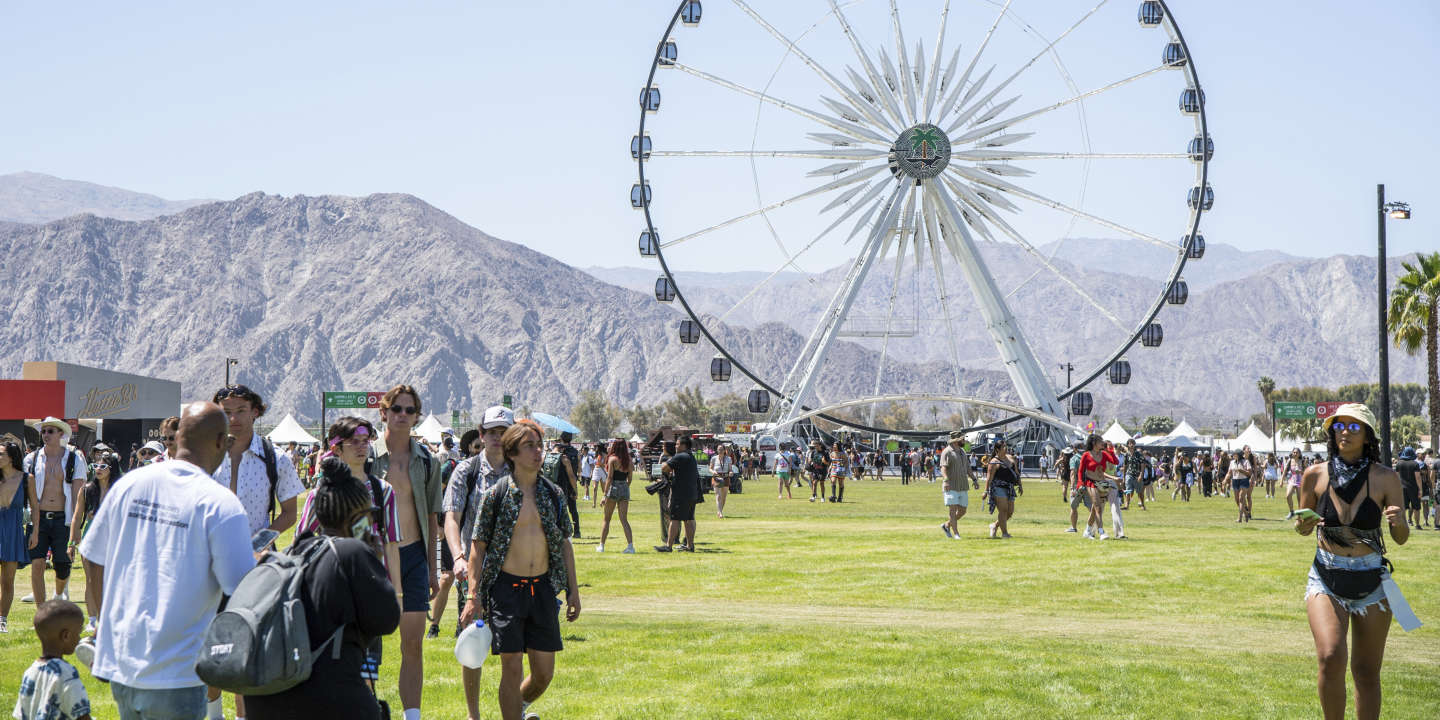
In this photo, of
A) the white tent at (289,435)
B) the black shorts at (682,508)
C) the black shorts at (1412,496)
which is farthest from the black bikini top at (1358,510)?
the white tent at (289,435)

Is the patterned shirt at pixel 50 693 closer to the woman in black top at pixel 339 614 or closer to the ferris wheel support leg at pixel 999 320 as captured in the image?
the woman in black top at pixel 339 614

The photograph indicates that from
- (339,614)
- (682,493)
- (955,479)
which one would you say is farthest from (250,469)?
(955,479)

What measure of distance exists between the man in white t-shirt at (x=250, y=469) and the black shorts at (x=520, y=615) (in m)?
1.27

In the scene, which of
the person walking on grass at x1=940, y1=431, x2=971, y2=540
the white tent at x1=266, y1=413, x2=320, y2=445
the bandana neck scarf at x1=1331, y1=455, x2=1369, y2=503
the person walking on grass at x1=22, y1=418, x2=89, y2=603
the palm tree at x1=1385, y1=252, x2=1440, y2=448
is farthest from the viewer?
the white tent at x1=266, y1=413, x2=320, y2=445

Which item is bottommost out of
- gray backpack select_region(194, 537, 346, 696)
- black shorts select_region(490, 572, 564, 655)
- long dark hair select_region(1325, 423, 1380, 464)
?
black shorts select_region(490, 572, 564, 655)

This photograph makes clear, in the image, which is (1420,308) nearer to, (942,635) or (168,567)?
(942,635)

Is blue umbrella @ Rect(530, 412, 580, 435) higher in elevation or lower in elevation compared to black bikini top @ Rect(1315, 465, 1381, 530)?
higher

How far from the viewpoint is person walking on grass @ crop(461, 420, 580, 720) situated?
7.68 metres

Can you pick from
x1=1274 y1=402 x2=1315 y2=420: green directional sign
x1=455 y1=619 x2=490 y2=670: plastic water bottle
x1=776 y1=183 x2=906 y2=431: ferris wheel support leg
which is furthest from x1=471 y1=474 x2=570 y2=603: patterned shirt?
x1=1274 y1=402 x2=1315 y2=420: green directional sign

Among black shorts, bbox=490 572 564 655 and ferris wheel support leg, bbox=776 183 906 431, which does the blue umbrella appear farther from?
ferris wheel support leg, bbox=776 183 906 431

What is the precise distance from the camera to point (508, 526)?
25.3ft

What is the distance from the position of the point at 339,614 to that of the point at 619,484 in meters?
16.3

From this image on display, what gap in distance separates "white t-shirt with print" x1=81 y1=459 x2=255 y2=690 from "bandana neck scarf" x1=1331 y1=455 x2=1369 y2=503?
5860 mm

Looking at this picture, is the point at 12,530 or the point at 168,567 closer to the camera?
the point at 168,567
